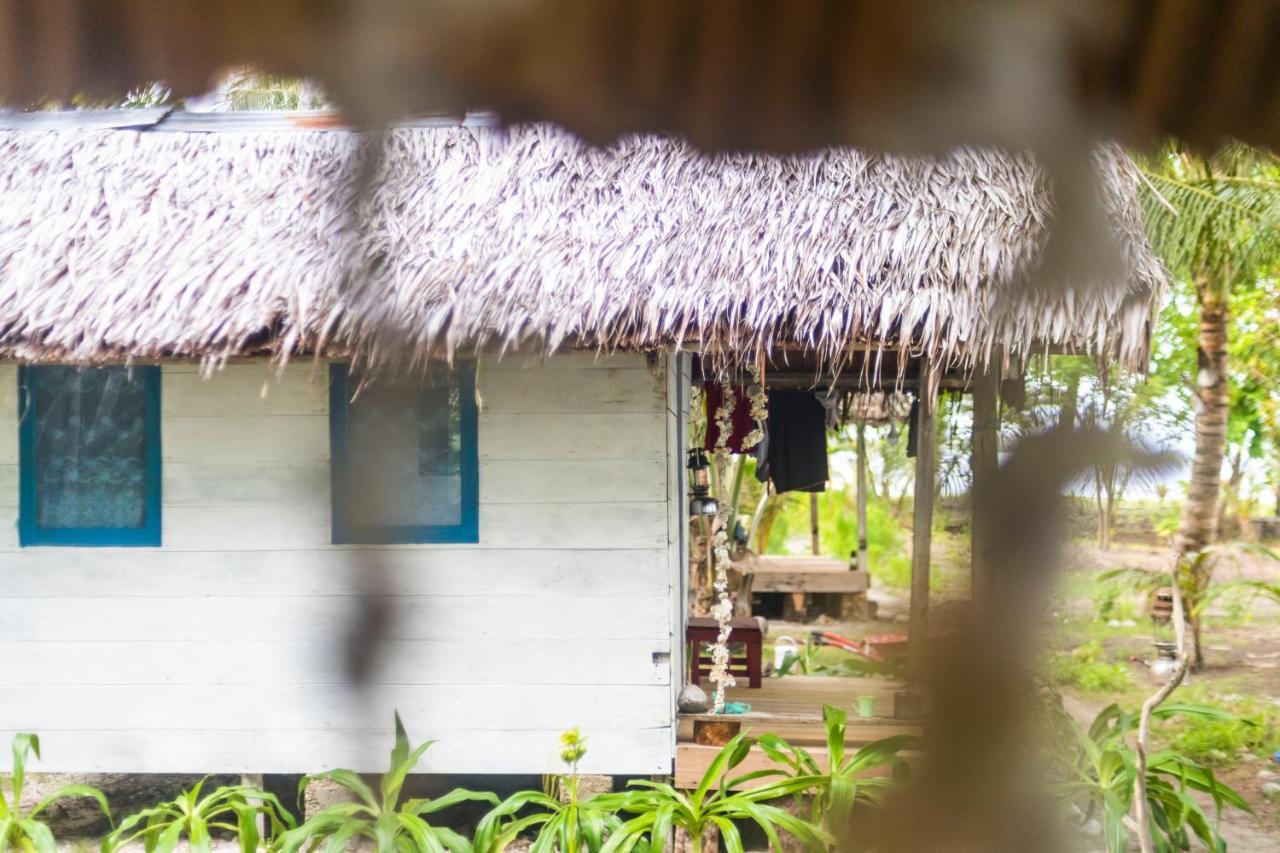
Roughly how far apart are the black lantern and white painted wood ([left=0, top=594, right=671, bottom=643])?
839 mm

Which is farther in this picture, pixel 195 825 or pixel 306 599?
pixel 306 599

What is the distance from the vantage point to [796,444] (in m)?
5.79

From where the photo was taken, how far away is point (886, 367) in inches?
215

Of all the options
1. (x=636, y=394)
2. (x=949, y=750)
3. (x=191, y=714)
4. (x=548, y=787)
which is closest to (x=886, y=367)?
(x=636, y=394)

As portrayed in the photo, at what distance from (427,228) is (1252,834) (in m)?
4.00

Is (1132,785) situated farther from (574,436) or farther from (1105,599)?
(1105,599)

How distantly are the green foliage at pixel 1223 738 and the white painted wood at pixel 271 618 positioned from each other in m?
2.82

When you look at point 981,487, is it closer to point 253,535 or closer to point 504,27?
point 504,27

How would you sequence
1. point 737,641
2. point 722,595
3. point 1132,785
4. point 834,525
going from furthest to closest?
point 834,525 → point 737,641 → point 722,595 → point 1132,785

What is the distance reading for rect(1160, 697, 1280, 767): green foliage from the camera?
5.30 m

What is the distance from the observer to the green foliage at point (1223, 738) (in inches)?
209

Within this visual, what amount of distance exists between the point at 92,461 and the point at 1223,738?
18.2 ft

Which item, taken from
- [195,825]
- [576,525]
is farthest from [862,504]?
[195,825]

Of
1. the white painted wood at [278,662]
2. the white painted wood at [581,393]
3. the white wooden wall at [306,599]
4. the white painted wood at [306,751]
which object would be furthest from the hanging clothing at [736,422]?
the white painted wood at [306,751]
